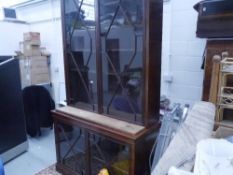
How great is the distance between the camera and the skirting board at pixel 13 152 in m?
1.68

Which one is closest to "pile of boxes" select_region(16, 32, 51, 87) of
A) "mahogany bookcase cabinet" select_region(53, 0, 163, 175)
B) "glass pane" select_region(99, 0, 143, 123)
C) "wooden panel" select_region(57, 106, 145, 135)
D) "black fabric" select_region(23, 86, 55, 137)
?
"black fabric" select_region(23, 86, 55, 137)

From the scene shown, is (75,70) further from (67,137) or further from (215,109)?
(215,109)

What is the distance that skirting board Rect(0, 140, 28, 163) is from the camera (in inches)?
66.1

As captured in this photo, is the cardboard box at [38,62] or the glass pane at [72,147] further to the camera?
the cardboard box at [38,62]

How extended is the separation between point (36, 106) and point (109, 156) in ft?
5.56

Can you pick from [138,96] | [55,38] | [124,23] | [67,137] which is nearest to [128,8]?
[124,23]

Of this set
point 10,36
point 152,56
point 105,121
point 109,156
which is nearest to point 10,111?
point 105,121

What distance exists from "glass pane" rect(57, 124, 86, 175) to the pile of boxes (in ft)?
5.23

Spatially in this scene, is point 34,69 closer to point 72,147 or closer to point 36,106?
point 36,106

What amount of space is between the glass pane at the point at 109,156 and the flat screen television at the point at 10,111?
0.65 metres

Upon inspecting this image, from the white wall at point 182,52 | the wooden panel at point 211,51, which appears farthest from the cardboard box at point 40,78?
→ the wooden panel at point 211,51

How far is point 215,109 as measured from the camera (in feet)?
3.89

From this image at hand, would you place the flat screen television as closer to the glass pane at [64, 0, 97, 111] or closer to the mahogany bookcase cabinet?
the mahogany bookcase cabinet

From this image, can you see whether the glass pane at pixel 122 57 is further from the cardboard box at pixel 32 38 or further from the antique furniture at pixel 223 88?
the cardboard box at pixel 32 38
